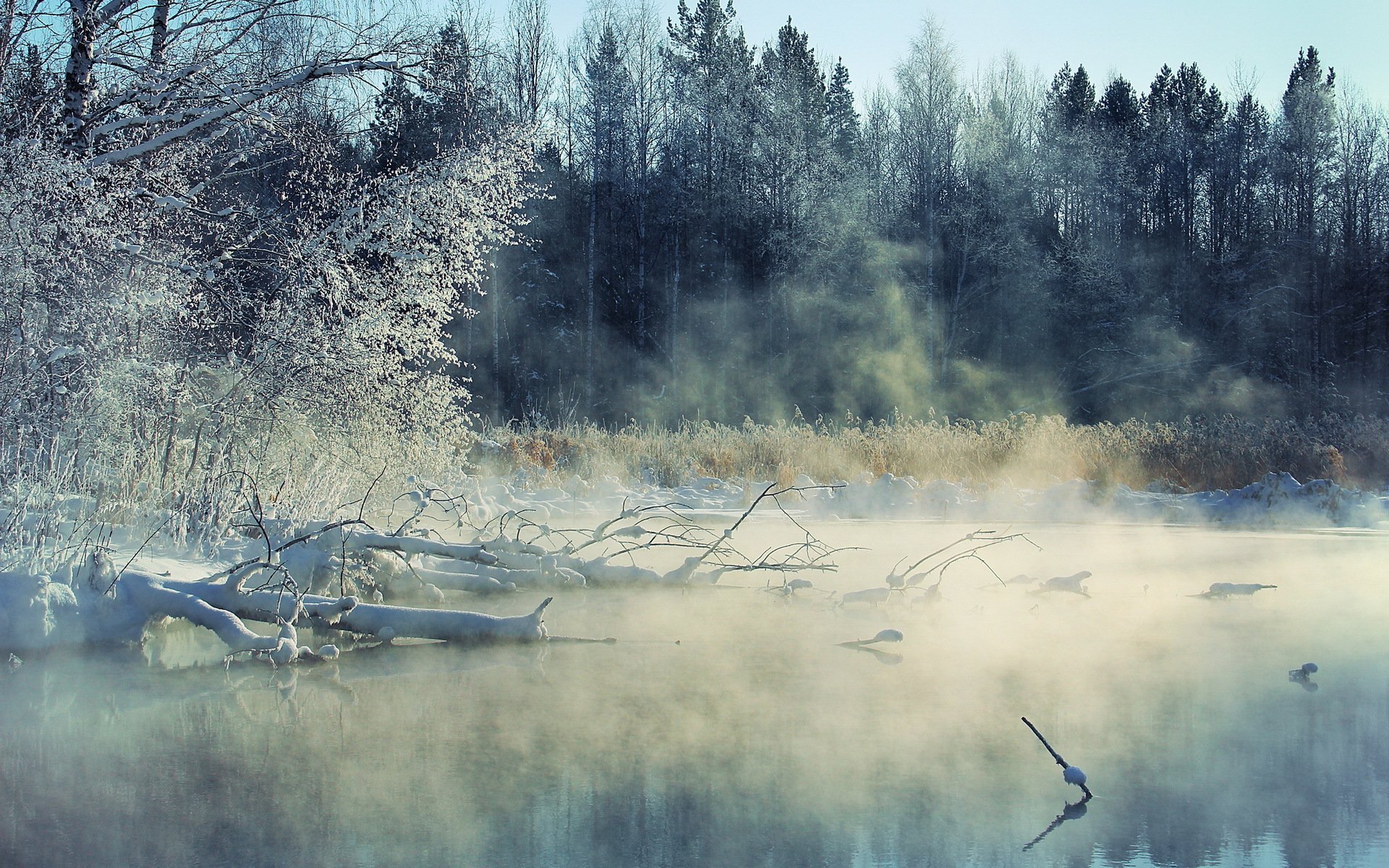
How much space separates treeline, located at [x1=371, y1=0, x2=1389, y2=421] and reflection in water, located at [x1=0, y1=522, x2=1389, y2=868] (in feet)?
71.3

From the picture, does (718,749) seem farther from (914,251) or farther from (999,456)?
(914,251)

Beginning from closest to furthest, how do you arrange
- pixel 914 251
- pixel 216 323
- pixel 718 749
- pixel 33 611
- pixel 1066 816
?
pixel 1066 816, pixel 718 749, pixel 33 611, pixel 216 323, pixel 914 251

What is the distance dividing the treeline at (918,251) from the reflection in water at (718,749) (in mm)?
21719

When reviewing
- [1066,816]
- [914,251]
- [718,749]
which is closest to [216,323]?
[718,749]

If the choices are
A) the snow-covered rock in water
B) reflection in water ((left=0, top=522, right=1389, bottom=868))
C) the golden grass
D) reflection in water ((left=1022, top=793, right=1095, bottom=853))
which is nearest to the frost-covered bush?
the snow-covered rock in water

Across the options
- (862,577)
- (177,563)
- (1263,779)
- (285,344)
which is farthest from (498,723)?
(285,344)

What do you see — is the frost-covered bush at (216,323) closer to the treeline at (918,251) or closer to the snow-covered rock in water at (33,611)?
the snow-covered rock in water at (33,611)

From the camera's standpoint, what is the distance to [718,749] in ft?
9.55

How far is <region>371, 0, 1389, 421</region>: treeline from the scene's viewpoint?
87.1ft

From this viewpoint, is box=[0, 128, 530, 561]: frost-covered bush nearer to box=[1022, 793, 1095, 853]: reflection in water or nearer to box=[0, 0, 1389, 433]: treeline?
box=[1022, 793, 1095, 853]: reflection in water

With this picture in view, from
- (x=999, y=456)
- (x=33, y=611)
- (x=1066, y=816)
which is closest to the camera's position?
(x=1066, y=816)

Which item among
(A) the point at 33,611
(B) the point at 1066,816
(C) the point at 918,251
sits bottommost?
(B) the point at 1066,816

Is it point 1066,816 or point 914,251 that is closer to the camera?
point 1066,816

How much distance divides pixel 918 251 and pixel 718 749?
25686mm
